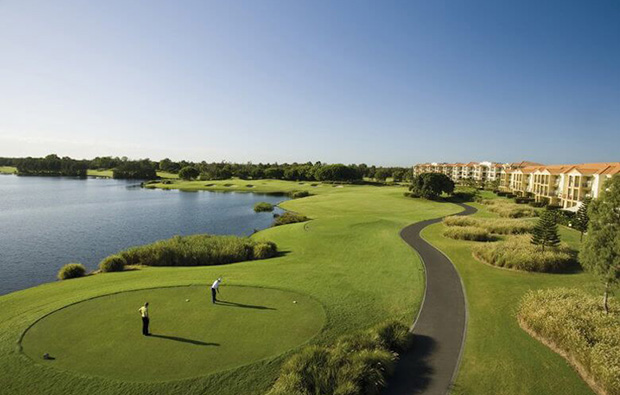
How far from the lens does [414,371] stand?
12.4m

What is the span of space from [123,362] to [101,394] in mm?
1546

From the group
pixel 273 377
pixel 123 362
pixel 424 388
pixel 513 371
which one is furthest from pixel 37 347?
pixel 513 371

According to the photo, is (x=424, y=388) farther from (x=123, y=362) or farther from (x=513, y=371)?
(x=123, y=362)

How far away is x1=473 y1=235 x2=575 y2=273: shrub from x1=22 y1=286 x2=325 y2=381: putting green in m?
16.3

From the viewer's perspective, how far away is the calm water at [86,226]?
31.4m

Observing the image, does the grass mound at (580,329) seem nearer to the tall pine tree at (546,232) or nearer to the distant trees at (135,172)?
the tall pine tree at (546,232)

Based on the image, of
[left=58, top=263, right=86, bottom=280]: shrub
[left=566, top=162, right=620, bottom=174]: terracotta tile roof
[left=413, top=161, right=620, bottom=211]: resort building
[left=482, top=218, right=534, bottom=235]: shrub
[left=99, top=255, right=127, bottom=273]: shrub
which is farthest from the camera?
[left=413, top=161, right=620, bottom=211]: resort building

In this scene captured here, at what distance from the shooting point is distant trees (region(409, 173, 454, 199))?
2821 inches

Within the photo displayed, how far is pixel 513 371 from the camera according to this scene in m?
12.4

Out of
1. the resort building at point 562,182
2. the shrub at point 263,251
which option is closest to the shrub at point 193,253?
the shrub at point 263,251

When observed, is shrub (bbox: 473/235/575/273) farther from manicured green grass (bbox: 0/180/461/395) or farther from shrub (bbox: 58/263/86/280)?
shrub (bbox: 58/263/86/280)

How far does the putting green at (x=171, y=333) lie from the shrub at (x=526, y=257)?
1633 centimetres

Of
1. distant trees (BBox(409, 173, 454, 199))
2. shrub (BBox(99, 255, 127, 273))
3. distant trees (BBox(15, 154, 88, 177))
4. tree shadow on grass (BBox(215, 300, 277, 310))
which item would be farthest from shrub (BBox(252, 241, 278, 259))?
distant trees (BBox(15, 154, 88, 177))

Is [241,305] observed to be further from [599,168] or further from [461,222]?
[599,168]
